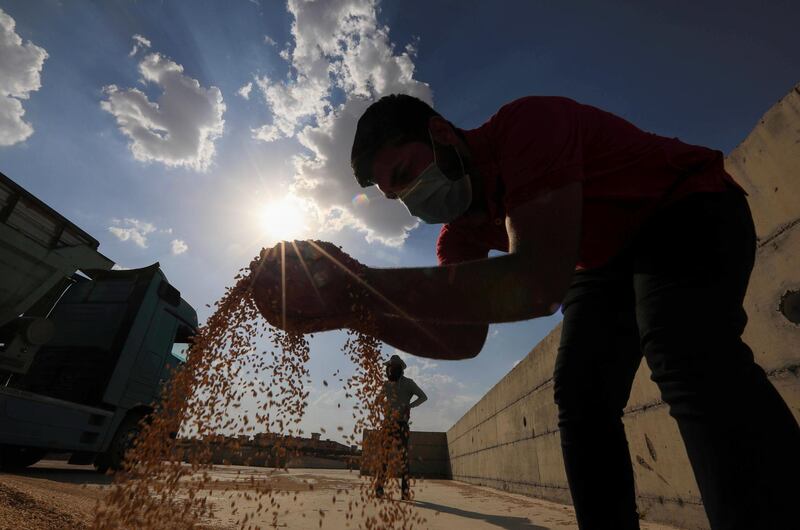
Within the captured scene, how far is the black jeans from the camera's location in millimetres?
712

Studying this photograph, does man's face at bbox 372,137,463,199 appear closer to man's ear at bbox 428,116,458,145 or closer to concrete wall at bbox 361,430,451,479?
man's ear at bbox 428,116,458,145

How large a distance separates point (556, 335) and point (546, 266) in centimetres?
372

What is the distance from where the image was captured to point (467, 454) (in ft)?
32.1

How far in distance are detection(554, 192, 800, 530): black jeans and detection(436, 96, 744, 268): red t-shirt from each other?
0.05m

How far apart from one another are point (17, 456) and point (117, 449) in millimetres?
1060

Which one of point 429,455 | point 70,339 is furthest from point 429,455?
point 70,339

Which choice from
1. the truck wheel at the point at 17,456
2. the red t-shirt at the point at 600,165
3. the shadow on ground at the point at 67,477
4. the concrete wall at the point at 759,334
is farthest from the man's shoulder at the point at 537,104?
the truck wheel at the point at 17,456

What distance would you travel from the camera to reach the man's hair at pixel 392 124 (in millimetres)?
1434

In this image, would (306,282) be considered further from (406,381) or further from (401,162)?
(406,381)

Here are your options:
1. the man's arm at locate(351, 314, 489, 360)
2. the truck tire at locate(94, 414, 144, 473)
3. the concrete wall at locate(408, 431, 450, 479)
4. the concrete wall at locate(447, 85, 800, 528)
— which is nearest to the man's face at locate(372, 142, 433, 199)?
the man's arm at locate(351, 314, 489, 360)

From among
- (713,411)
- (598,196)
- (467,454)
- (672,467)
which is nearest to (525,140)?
(598,196)

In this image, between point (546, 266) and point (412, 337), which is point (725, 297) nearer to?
point (546, 266)

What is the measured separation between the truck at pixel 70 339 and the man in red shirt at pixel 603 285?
166 inches

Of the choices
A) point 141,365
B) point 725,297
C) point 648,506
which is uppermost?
point 141,365
